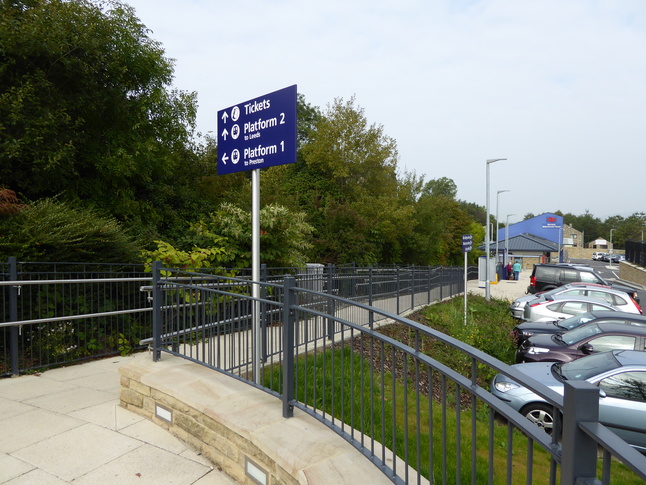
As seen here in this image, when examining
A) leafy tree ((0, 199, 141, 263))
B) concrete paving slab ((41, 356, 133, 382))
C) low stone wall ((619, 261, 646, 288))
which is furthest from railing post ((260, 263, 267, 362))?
low stone wall ((619, 261, 646, 288))

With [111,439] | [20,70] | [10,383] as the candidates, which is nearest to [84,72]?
[20,70]

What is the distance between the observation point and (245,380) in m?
3.89

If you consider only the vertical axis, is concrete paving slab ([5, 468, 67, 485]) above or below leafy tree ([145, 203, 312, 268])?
below

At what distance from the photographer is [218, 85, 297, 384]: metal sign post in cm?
A: 418

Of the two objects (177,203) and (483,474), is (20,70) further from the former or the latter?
(483,474)

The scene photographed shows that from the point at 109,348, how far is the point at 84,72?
7.27 meters

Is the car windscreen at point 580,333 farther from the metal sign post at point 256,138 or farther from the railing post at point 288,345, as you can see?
the railing post at point 288,345

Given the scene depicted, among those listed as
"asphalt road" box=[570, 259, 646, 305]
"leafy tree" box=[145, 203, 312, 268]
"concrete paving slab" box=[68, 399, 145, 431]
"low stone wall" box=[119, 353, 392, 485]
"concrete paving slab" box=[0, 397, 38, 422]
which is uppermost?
"leafy tree" box=[145, 203, 312, 268]

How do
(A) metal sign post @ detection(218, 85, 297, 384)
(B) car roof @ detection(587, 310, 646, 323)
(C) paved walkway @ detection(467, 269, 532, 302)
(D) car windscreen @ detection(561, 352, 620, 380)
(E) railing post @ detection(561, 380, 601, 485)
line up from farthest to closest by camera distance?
(C) paved walkway @ detection(467, 269, 532, 302) → (B) car roof @ detection(587, 310, 646, 323) → (D) car windscreen @ detection(561, 352, 620, 380) → (A) metal sign post @ detection(218, 85, 297, 384) → (E) railing post @ detection(561, 380, 601, 485)

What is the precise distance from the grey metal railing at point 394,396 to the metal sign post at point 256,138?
31cm

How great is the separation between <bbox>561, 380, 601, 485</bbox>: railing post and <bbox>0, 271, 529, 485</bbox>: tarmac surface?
2.48m

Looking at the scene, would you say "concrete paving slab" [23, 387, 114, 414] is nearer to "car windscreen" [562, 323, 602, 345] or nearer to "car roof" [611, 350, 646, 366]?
"car roof" [611, 350, 646, 366]

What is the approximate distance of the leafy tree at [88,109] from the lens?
9.40 meters

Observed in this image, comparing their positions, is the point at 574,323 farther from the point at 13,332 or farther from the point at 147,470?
the point at 13,332
